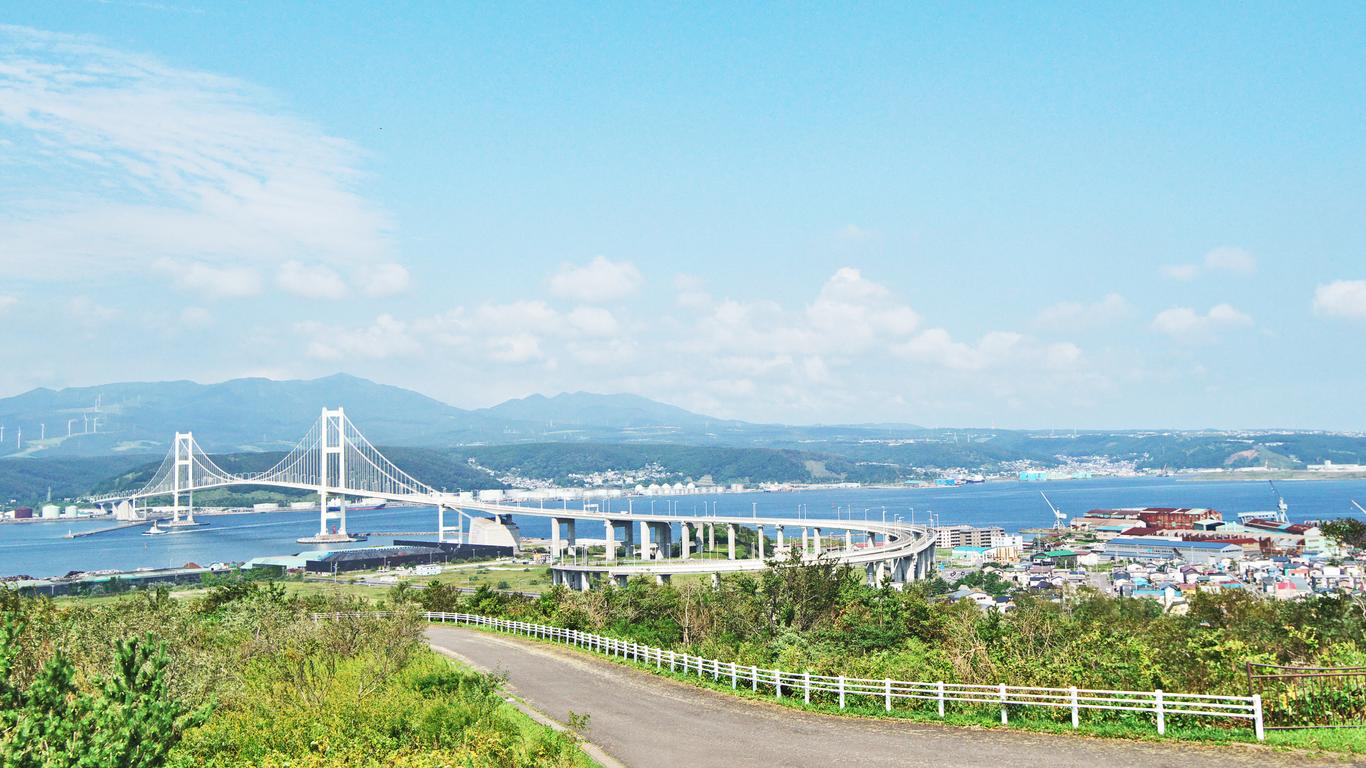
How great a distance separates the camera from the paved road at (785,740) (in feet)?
39.4

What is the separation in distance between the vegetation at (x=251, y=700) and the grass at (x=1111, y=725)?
4.24 m

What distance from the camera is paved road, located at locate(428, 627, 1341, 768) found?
12.0 metres

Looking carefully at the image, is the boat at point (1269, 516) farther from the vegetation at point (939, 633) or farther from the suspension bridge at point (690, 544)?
the vegetation at point (939, 633)

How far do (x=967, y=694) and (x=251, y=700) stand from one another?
962 centimetres

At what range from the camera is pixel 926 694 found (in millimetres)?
14984

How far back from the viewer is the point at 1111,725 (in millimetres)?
13211

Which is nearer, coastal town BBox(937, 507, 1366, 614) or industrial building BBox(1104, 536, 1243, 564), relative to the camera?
coastal town BBox(937, 507, 1366, 614)

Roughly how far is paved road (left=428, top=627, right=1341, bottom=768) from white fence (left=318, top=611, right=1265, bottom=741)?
503 millimetres

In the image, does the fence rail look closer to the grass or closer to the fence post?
the grass

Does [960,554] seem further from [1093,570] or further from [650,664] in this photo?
[650,664]

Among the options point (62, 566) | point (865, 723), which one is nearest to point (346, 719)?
point (865, 723)

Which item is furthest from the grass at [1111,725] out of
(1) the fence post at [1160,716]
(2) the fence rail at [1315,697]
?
(2) the fence rail at [1315,697]

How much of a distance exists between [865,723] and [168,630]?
1216cm

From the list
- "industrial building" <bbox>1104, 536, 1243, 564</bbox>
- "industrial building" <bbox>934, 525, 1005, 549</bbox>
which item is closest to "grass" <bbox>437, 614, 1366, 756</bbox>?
"industrial building" <bbox>1104, 536, 1243, 564</bbox>
